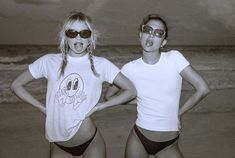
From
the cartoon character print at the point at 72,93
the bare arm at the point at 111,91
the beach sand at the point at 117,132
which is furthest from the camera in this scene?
the beach sand at the point at 117,132

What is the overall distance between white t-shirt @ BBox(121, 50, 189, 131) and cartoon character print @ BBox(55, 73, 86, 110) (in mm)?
399

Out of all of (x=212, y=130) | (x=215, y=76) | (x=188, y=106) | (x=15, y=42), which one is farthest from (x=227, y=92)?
(x=15, y=42)

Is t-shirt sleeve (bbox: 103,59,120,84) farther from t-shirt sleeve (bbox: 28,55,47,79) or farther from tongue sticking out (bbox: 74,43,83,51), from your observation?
t-shirt sleeve (bbox: 28,55,47,79)

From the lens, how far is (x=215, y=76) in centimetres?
1521

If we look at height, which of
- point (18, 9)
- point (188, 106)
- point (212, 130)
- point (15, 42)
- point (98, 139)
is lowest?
point (15, 42)

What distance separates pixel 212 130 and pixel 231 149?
45.3 inches

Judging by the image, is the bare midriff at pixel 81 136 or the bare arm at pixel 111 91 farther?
the bare arm at pixel 111 91

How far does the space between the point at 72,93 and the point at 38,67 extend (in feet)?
1.14

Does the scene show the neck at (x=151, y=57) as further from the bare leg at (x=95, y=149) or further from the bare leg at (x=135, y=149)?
the bare leg at (x=95, y=149)

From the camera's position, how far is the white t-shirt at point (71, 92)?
288cm

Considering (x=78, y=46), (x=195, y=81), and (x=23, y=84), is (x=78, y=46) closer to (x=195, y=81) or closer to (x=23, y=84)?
(x=23, y=84)

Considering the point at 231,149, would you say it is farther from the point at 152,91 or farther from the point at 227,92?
the point at 227,92

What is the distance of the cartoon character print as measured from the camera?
288 cm

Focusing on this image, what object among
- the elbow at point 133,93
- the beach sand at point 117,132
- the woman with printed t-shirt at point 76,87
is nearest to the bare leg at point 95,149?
the woman with printed t-shirt at point 76,87
